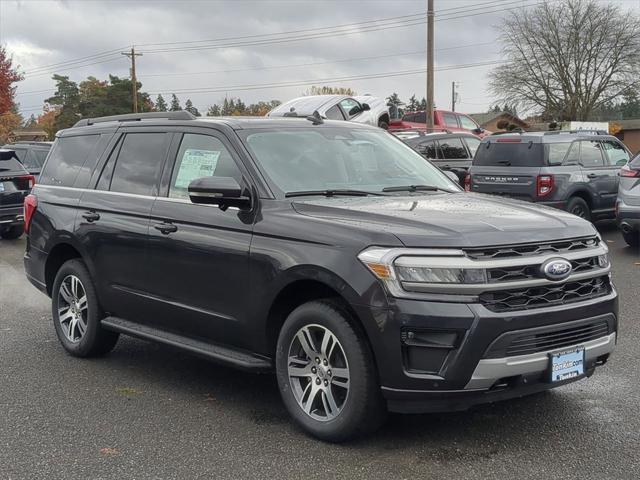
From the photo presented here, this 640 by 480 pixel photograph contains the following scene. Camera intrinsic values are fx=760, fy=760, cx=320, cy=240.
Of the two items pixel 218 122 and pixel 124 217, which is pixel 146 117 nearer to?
pixel 124 217

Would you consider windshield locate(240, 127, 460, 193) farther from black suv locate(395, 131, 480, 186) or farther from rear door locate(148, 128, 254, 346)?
black suv locate(395, 131, 480, 186)

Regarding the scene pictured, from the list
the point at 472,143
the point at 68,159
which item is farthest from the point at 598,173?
the point at 68,159

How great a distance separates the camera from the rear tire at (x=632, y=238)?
11.8m

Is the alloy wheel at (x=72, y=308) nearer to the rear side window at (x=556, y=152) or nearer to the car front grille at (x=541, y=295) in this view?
the car front grille at (x=541, y=295)

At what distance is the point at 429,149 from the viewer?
1504 cm

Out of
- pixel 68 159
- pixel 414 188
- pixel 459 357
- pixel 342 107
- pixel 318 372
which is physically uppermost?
pixel 342 107

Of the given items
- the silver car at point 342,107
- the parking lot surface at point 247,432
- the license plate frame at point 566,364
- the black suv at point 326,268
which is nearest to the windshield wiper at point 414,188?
the black suv at point 326,268

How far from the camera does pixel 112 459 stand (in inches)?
162

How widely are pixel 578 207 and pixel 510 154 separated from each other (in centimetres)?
147

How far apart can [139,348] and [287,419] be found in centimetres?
239

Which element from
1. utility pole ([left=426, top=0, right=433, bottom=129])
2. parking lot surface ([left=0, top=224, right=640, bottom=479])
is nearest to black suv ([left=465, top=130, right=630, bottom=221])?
parking lot surface ([left=0, top=224, right=640, bottom=479])

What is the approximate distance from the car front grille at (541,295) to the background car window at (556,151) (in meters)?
8.58

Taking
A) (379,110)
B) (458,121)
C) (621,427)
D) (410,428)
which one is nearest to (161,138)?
(410,428)

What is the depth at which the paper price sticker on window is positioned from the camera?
512cm
